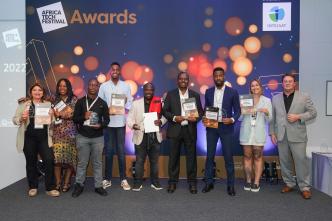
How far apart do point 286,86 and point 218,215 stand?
2130mm

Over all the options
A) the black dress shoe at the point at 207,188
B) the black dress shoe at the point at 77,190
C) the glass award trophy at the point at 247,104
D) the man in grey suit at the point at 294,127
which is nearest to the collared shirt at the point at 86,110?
the black dress shoe at the point at 77,190

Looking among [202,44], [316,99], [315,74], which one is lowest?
[316,99]

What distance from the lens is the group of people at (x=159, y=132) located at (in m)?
4.70

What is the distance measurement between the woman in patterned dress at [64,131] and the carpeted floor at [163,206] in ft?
1.48

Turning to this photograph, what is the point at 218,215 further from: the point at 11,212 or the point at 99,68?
the point at 99,68

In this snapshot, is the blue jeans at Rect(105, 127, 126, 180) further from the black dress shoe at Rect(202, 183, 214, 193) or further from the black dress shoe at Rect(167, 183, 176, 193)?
the black dress shoe at Rect(202, 183, 214, 193)

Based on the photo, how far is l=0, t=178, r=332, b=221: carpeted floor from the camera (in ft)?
12.7

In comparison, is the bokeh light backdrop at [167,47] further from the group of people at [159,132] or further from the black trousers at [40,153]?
the black trousers at [40,153]

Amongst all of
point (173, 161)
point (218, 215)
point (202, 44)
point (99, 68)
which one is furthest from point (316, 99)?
point (99, 68)

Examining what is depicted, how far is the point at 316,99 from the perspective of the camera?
6160mm

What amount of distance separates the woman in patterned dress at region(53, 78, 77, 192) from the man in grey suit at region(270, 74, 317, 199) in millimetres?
2935

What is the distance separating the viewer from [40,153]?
475cm

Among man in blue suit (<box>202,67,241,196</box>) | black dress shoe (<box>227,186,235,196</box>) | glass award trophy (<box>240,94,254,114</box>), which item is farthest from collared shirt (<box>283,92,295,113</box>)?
black dress shoe (<box>227,186,235,196</box>)

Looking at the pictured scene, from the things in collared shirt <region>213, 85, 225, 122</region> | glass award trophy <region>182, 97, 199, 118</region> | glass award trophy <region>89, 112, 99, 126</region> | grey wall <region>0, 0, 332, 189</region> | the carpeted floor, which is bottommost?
the carpeted floor
